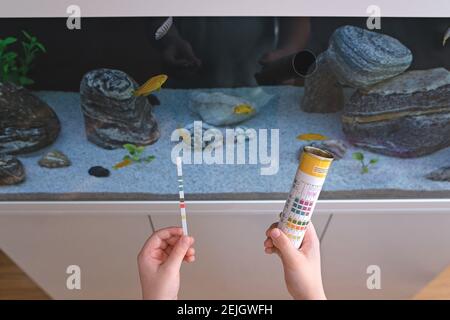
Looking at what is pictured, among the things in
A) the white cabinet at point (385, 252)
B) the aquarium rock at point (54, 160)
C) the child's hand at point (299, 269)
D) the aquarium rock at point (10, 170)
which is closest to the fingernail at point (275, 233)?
the child's hand at point (299, 269)

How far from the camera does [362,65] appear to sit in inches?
46.4

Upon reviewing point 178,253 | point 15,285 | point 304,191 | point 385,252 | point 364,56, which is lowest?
point 15,285

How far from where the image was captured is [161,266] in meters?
0.79

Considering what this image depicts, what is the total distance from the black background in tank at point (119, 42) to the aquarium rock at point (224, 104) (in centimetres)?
15

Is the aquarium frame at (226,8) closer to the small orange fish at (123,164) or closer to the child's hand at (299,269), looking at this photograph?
the small orange fish at (123,164)

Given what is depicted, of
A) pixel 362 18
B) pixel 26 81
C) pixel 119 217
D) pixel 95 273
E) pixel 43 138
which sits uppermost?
pixel 362 18

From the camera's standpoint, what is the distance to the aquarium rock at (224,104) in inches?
47.4

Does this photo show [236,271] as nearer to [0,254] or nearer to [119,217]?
[119,217]

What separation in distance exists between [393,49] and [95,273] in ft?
4.21

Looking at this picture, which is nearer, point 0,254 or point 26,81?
point 26,81

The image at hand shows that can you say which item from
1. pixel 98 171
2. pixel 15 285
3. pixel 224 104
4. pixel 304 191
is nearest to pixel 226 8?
pixel 224 104

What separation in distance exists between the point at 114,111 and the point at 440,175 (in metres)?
1.02

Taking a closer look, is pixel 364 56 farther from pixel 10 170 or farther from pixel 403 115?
pixel 10 170
